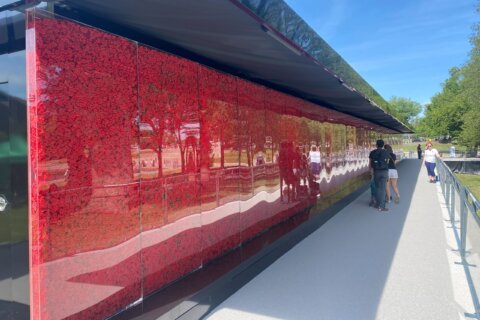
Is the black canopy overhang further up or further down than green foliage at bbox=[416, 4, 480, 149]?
further down

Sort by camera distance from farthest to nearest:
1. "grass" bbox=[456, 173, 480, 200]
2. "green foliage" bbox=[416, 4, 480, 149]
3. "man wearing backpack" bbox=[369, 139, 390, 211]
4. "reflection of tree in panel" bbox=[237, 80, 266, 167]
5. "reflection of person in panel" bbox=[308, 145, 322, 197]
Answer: "green foliage" bbox=[416, 4, 480, 149], "grass" bbox=[456, 173, 480, 200], "man wearing backpack" bbox=[369, 139, 390, 211], "reflection of person in panel" bbox=[308, 145, 322, 197], "reflection of tree in panel" bbox=[237, 80, 266, 167]

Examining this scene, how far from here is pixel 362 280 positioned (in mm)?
4477

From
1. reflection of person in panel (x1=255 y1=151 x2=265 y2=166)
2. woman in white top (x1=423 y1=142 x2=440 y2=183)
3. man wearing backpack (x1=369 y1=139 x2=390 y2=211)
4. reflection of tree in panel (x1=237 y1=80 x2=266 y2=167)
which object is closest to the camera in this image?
reflection of tree in panel (x1=237 y1=80 x2=266 y2=167)

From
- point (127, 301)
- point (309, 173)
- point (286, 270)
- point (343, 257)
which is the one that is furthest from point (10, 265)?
point (309, 173)

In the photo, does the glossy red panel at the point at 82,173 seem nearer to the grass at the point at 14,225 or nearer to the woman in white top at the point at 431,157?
the grass at the point at 14,225

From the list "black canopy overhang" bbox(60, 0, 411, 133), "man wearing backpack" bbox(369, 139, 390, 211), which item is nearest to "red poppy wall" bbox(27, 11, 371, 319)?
"black canopy overhang" bbox(60, 0, 411, 133)

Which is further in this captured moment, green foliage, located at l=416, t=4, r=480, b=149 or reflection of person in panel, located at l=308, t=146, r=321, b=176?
green foliage, located at l=416, t=4, r=480, b=149

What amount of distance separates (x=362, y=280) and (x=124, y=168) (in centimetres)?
323

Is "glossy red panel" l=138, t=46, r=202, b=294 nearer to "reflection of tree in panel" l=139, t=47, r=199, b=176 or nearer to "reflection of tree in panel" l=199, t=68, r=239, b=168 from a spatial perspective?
"reflection of tree in panel" l=139, t=47, r=199, b=176

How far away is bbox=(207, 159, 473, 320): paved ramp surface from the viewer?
369 cm

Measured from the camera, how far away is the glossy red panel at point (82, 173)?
8.56 feet

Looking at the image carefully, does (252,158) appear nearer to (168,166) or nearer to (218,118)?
(218,118)

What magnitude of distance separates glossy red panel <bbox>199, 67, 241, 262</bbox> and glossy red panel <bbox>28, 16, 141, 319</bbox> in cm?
131

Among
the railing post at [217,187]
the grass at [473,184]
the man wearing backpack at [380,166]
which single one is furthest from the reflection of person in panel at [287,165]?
the grass at [473,184]
